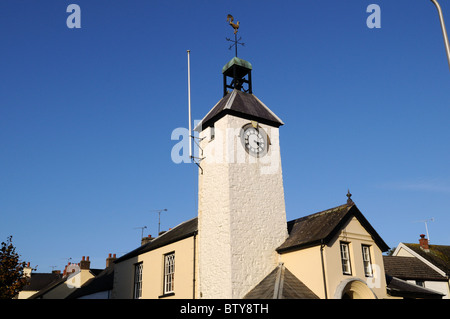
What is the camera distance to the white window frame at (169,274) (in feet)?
78.1

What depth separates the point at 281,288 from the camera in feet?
59.5

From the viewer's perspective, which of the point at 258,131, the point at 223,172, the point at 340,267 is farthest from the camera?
the point at 258,131

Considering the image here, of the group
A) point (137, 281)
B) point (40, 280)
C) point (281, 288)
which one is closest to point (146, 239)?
point (137, 281)

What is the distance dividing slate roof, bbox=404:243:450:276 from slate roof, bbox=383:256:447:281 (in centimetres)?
143

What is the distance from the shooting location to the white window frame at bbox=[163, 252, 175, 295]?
23797 millimetres

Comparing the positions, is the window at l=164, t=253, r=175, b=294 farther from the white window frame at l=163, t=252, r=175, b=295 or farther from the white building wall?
the white building wall

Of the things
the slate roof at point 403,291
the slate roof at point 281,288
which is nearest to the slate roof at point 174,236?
the slate roof at point 281,288

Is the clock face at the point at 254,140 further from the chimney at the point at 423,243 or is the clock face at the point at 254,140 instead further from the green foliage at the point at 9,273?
the chimney at the point at 423,243

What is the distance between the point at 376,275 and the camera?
805 inches

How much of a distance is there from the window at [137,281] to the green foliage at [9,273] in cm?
693

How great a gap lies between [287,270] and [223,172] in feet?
19.5
